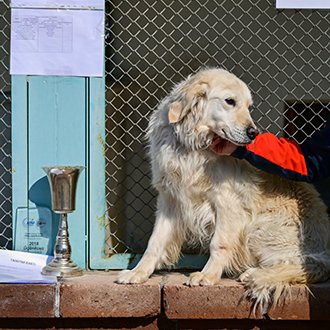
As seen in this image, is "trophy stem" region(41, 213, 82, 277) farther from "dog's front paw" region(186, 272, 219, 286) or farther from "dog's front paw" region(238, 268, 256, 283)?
"dog's front paw" region(238, 268, 256, 283)

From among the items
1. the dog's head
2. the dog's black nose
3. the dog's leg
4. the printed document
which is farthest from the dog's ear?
the printed document

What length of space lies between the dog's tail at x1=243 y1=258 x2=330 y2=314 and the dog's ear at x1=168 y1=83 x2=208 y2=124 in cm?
88

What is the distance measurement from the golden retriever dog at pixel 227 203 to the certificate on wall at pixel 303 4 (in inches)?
23.7

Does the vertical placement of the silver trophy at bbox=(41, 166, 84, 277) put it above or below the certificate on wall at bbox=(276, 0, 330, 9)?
below

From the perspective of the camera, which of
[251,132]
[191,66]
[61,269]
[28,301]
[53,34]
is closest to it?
[251,132]

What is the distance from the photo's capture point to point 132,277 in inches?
136

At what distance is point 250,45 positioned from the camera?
14.6ft

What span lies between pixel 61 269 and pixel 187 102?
108 centimetres

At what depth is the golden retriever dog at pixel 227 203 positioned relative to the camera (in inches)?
135

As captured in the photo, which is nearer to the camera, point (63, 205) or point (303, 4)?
point (63, 205)

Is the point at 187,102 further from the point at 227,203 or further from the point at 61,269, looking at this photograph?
the point at 61,269

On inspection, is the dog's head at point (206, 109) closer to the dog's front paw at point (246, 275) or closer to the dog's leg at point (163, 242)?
the dog's leg at point (163, 242)

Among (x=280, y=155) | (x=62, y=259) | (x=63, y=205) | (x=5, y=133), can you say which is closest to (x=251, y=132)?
(x=280, y=155)

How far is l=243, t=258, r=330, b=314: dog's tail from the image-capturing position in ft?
11.0
